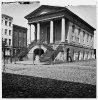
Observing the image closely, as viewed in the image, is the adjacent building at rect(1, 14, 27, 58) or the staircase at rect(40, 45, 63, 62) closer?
the adjacent building at rect(1, 14, 27, 58)

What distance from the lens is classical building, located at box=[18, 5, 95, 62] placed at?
15.1 m

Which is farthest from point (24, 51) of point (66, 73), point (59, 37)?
point (66, 73)

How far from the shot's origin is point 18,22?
7.71m

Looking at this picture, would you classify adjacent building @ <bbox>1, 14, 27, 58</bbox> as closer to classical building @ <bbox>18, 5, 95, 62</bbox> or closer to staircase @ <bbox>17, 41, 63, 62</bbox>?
staircase @ <bbox>17, 41, 63, 62</bbox>

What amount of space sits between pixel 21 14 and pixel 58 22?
37.0 ft

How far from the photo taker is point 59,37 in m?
17.7

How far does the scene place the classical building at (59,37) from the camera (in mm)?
15117

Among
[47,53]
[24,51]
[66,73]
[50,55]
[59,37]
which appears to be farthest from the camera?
[59,37]

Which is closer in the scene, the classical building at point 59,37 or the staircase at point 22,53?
the classical building at point 59,37

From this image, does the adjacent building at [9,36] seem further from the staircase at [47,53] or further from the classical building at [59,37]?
the classical building at [59,37]

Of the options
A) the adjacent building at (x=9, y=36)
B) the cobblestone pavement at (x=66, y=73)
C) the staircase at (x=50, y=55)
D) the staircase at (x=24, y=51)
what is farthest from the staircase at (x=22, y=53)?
the cobblestone pavement at (x=66, y=73)

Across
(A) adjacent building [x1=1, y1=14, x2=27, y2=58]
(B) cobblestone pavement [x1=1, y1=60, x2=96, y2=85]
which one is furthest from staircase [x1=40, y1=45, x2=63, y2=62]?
(B) cobblestone pavement [x1=1, y1=60, x2=96, y2=85]

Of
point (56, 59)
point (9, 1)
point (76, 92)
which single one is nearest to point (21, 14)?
point (9, 1)

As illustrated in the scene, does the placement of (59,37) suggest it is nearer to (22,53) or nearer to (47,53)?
(47,53)
